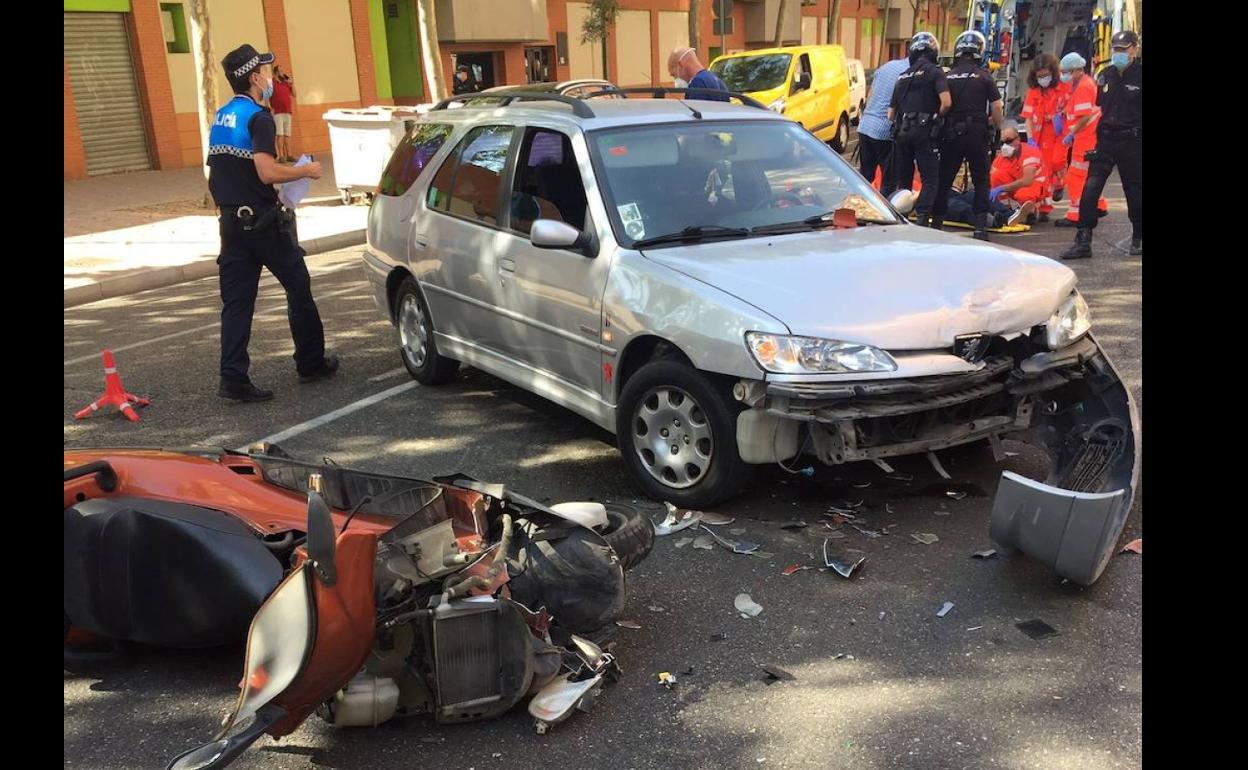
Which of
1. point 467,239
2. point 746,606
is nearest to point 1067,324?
point 746,606

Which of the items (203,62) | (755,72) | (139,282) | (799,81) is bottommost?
(139,282)

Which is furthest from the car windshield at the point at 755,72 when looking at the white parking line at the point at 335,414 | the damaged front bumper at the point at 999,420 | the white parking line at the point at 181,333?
the damaged front bumper at the point at 999,420

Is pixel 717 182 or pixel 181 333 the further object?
pixel 181 333

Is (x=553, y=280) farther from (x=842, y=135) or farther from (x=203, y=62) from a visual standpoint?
(x=842, y=135)

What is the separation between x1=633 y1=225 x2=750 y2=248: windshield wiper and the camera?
15.8 feet

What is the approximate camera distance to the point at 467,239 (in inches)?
230

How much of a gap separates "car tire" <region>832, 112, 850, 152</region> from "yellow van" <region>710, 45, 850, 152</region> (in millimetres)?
34

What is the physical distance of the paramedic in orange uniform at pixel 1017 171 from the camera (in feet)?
38.5

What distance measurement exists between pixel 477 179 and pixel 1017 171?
8135 millimetres

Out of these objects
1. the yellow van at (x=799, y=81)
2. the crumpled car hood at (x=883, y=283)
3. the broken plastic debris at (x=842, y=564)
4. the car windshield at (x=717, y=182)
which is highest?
the yellow van at (x=799, y=81)

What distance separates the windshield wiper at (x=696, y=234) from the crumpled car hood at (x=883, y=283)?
8 centimetres

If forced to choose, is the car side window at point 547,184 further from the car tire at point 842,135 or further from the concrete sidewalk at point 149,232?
the car tire at point 842,135

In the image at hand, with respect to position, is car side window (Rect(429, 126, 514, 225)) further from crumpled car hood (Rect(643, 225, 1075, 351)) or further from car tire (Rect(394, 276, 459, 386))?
crumpled car hood (Rect(643, 225, 1075, 351))
